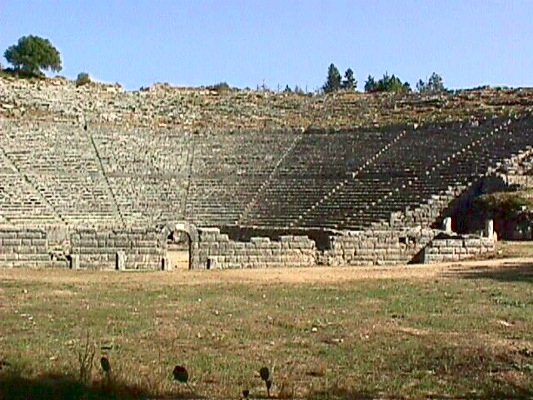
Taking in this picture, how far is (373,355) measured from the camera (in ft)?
28.4

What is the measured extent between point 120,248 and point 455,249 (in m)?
9.21

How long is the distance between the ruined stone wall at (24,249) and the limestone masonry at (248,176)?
0.03 metres

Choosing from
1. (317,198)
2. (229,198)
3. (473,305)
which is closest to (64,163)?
(229,198)

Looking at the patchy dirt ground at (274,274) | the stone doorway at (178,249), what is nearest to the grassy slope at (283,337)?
the patchy dirt ground at (274,274)

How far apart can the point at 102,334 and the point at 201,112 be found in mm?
39871

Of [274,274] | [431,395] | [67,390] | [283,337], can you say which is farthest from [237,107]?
[67,390]

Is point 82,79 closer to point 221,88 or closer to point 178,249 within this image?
point 221,88

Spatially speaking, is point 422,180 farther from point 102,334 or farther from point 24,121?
point 102,334

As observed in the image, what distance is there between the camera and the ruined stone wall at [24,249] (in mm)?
21750

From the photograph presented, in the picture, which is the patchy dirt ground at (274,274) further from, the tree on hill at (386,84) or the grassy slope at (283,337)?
the tree on hill at (386,84)

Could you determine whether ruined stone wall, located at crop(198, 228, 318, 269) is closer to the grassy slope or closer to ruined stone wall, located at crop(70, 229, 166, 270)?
ruined stone wall, located at crop(70, 229, 166, 270)

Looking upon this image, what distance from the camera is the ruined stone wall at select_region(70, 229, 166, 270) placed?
72.7 ft

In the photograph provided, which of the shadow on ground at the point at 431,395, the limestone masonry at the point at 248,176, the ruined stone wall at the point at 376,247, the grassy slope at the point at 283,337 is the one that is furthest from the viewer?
the ruined stone wall at the point at 376,247

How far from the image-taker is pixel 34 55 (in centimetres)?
6806
